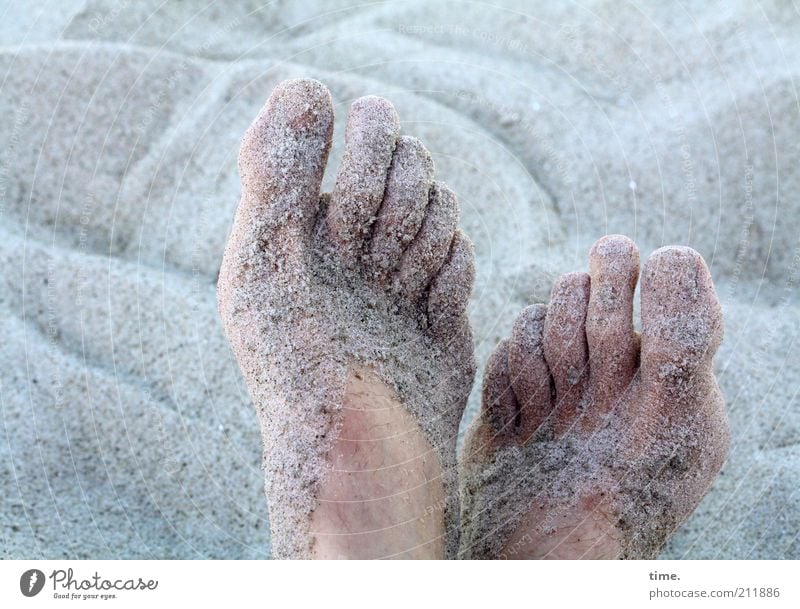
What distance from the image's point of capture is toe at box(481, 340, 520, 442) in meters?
1.18

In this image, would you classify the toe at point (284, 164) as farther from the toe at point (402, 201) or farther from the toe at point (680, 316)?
the toe at point (680, 316)

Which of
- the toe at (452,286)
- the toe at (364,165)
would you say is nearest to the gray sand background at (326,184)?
the toe at (452,286)

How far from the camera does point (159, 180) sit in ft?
4.54

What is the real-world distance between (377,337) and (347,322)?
4 cm

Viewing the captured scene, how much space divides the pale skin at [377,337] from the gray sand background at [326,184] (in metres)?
0.22

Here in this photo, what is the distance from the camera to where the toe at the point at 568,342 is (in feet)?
3.71

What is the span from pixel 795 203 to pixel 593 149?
33 cm

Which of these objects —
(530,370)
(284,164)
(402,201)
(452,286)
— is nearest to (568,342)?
(530,370)

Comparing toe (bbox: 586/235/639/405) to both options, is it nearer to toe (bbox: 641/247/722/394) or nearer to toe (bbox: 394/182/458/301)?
toe (bbox: 641/247/722/394)

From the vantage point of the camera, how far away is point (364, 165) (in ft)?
3.40

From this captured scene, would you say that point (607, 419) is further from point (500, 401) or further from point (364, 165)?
point (364, 165)

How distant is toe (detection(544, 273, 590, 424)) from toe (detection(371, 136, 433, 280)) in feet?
0.71
